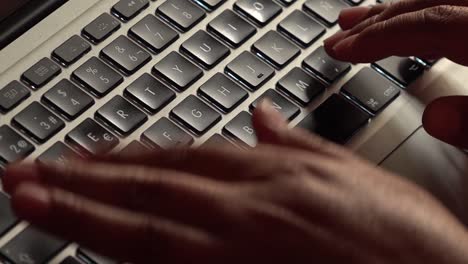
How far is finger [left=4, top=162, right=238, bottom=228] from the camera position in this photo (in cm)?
52

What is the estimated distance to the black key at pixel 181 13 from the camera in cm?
63

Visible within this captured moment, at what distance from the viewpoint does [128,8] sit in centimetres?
63

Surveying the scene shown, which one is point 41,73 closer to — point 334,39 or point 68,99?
point 68,99

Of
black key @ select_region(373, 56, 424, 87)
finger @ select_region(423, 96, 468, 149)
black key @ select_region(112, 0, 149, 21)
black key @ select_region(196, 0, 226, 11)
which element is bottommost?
finger @ select_region(423, 96, 468, 149)

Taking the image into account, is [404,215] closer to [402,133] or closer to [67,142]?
[402,133]

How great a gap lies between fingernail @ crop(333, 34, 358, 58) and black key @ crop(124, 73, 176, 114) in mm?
106

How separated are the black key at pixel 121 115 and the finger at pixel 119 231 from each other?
0.08 meters

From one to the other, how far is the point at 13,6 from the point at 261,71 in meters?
0.16

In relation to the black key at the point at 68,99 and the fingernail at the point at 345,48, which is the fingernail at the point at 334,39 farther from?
the black key at the point at 68,99

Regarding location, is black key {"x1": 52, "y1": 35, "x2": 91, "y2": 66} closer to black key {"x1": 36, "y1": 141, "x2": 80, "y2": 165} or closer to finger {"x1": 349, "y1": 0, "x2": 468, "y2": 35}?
black key {"x1": 36, "y1": 141, "x2": 80, "y2": 165}

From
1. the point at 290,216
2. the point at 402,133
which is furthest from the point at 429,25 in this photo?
the point at 290,216

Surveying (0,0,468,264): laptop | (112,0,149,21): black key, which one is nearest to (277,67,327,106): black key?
(0,0,468,264): laptop

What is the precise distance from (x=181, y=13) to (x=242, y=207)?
0.54 ft

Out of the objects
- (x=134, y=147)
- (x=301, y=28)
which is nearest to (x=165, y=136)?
(x=134, y=147)
